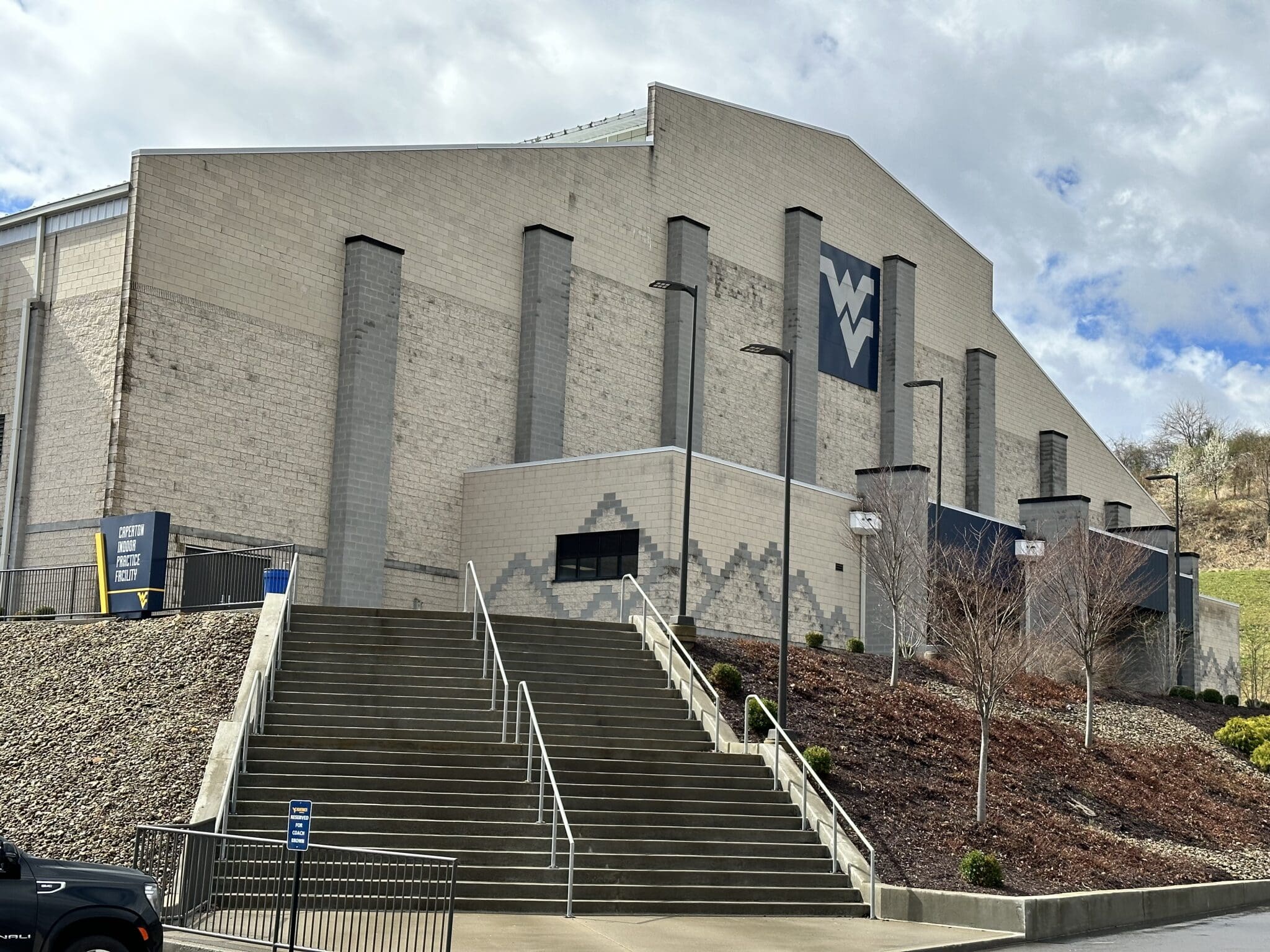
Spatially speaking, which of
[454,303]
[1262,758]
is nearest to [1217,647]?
[1262,758]

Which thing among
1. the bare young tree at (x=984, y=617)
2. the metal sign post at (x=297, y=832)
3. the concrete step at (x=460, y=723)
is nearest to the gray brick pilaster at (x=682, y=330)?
the bare young tree at (x=984, y=617)

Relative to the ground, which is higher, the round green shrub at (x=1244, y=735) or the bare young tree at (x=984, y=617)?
the bare young tree at (x=984, y=617)

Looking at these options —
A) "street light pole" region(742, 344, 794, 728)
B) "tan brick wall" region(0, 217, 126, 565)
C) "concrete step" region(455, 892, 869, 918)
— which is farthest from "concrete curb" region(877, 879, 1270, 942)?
"tan brick wall" region(0, 217, 126, 565)

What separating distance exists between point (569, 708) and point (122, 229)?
14.4m

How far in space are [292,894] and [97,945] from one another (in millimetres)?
2613

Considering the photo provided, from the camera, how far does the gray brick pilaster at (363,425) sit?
3161 centimetres

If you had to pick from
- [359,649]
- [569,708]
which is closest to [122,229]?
[359,649]

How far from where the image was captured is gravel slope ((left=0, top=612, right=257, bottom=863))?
1788cm

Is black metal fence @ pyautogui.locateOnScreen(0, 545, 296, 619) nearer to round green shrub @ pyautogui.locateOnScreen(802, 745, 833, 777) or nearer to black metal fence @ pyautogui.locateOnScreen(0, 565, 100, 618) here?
black metal fence @ pyautogui.locateOnScreen(0, 565, 100, 618)

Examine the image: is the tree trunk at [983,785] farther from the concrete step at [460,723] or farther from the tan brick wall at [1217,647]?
the tan brick wall at [1217,647]

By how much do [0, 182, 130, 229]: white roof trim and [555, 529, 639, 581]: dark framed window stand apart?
11.8 meters

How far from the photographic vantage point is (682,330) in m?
39.2

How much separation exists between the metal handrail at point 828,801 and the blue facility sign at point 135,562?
33.4ft

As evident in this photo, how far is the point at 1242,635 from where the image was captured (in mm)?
72938
